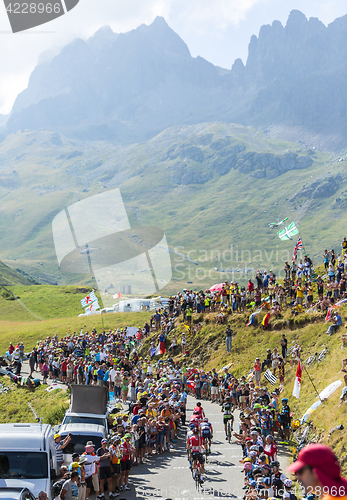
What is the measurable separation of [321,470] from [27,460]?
9.40 meters

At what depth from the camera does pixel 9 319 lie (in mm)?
86125

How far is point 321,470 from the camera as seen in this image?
371 cm

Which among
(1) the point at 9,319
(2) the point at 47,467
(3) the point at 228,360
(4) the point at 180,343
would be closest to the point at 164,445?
(2) the point at 47,467

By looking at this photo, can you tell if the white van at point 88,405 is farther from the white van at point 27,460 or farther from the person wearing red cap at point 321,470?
the person wearing red cap at point 321,470

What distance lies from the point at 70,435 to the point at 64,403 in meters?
12.8

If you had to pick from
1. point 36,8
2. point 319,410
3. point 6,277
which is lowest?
point 6,277

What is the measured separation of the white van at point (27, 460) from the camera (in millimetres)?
10906

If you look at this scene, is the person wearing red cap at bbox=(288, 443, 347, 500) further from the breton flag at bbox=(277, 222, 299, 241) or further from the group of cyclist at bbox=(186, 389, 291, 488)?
the breton flag at bbox=(277, 222, 299, 241)

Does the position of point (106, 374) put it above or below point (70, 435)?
below

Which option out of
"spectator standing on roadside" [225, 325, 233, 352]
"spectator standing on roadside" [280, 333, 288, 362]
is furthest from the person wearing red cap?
"spectator standing on roadside" [225, 325, 233, 352]

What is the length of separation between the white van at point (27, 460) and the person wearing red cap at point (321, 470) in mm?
8879

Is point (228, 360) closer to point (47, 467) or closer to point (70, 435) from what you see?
point (70, 435)

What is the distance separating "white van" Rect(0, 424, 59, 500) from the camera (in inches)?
429

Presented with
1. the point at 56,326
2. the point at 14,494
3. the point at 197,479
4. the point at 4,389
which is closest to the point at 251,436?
the point at 197,479
